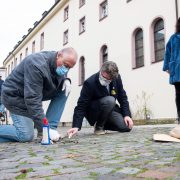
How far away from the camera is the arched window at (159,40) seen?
15.2m

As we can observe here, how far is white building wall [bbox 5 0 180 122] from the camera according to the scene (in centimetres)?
1487

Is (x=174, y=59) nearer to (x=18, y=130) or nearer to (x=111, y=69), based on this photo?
(x=111, y=69)

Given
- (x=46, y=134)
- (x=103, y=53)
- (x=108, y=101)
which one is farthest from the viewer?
(x=103, y=53)

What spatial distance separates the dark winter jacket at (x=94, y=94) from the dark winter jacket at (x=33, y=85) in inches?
25.5

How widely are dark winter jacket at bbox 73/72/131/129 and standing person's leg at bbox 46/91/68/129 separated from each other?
315 millimetres

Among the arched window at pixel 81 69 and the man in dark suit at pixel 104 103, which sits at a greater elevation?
the arched window at pixel 81 69

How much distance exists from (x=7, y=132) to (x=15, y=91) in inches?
27.7

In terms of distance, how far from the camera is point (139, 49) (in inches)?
658

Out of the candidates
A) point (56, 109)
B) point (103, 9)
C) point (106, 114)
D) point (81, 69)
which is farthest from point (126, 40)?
point (56, 109)

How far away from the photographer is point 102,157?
3.41 metres

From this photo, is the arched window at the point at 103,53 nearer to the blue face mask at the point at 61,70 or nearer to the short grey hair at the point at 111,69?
the short grey hair at the point at 111,69

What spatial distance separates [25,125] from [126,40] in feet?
42.3

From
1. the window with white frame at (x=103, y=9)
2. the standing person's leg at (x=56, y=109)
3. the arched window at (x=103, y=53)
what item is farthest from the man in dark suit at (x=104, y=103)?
the window with white frame at (x=103, y=9)

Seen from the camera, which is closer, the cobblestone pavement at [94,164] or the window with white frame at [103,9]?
the cobblestone pavement at [94,164]
